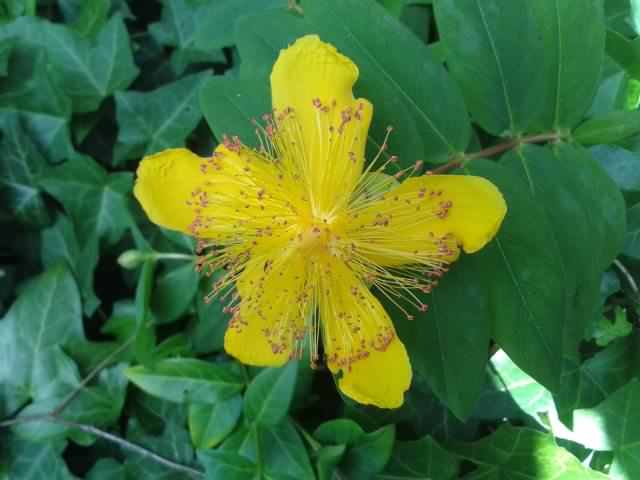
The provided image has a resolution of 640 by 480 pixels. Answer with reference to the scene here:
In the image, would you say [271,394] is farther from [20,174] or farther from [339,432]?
[20,174]

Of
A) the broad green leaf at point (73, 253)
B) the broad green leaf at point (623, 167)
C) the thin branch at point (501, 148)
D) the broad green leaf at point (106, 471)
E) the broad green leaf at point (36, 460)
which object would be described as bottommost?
the broad green leaf at point (36, 460)

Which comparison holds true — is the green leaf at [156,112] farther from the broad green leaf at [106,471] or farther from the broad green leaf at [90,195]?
the broad green leaf at [106,471]

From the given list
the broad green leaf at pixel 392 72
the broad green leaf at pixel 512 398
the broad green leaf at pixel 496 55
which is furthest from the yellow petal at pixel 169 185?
the broad green leaf at pixel 512 398

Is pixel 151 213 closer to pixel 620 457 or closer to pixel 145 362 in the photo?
pixel 145 362

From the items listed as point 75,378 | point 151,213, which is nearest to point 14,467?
point 75,378

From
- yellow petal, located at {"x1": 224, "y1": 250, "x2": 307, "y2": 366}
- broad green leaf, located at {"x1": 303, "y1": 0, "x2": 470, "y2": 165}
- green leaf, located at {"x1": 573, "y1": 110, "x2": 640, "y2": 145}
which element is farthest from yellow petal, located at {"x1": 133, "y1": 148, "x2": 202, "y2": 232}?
green leaf, located at {"x1": 573, "y1": 110, "x2": 640, "y2": 145}

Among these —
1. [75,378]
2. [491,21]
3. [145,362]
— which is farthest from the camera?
[75,378]
